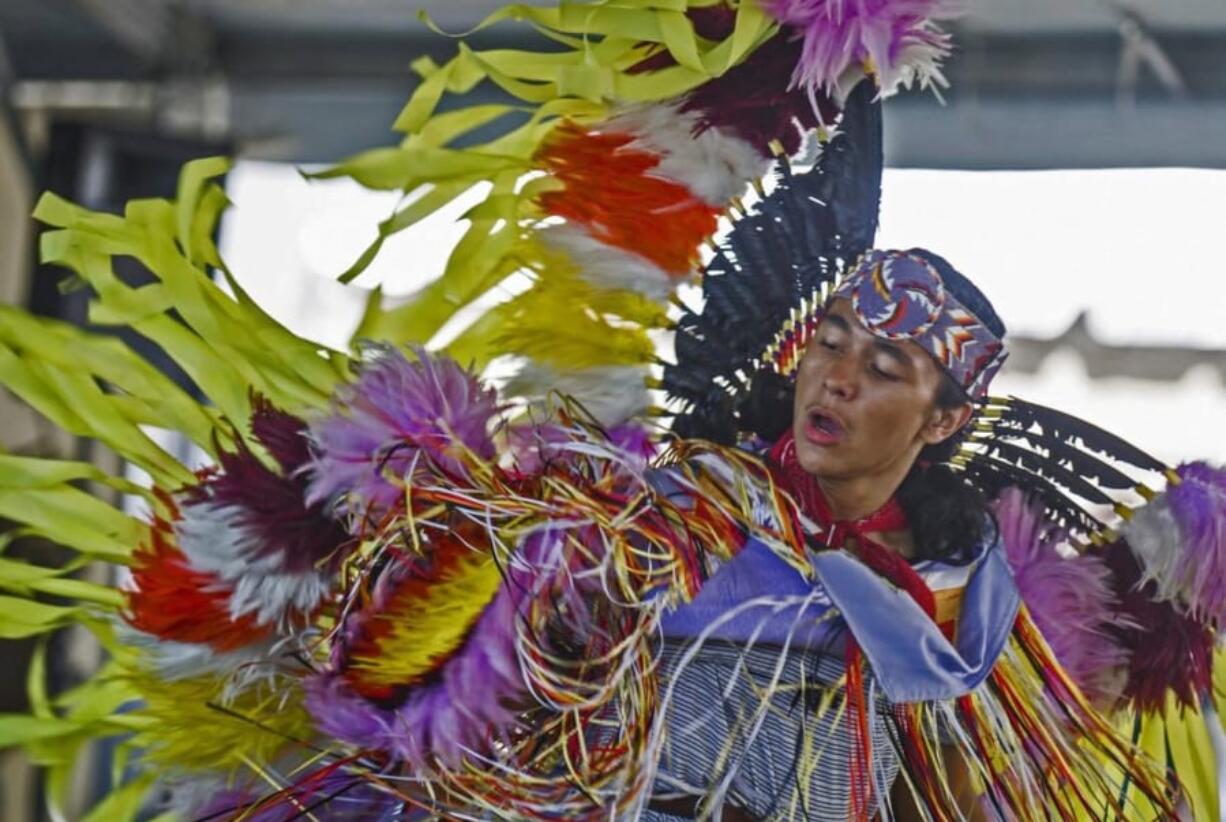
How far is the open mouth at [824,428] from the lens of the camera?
55 cm

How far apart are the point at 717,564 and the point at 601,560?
46 mm

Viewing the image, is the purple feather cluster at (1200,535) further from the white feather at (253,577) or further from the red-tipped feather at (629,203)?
the white feather at (253,577)

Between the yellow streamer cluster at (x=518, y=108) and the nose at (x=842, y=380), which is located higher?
the yellow streamer cluster at (x=518, y=108)

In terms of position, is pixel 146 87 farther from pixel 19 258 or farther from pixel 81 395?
pixel 81 395

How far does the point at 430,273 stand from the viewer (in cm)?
61

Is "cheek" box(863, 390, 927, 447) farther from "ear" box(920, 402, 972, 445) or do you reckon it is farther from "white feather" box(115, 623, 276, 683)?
"white feather" box(115, 623, 276, 683)

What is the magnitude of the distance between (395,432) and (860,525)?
7.3 inches

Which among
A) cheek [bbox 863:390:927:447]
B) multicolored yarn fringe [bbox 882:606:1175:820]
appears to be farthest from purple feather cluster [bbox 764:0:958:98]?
multicolored yarn fringe [bbox 882:606:1175:820]

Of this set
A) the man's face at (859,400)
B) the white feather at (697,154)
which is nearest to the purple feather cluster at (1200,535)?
the man's face at (859,400)

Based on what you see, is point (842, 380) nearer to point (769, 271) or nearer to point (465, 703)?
point (769, 271)

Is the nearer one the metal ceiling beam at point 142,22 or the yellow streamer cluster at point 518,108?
the yellow streamer cluster at point 518,108

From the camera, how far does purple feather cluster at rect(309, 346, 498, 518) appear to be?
0.54m

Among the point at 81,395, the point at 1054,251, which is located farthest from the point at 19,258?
the point at 1054,251

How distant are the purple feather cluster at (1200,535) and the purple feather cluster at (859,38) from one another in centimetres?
20
